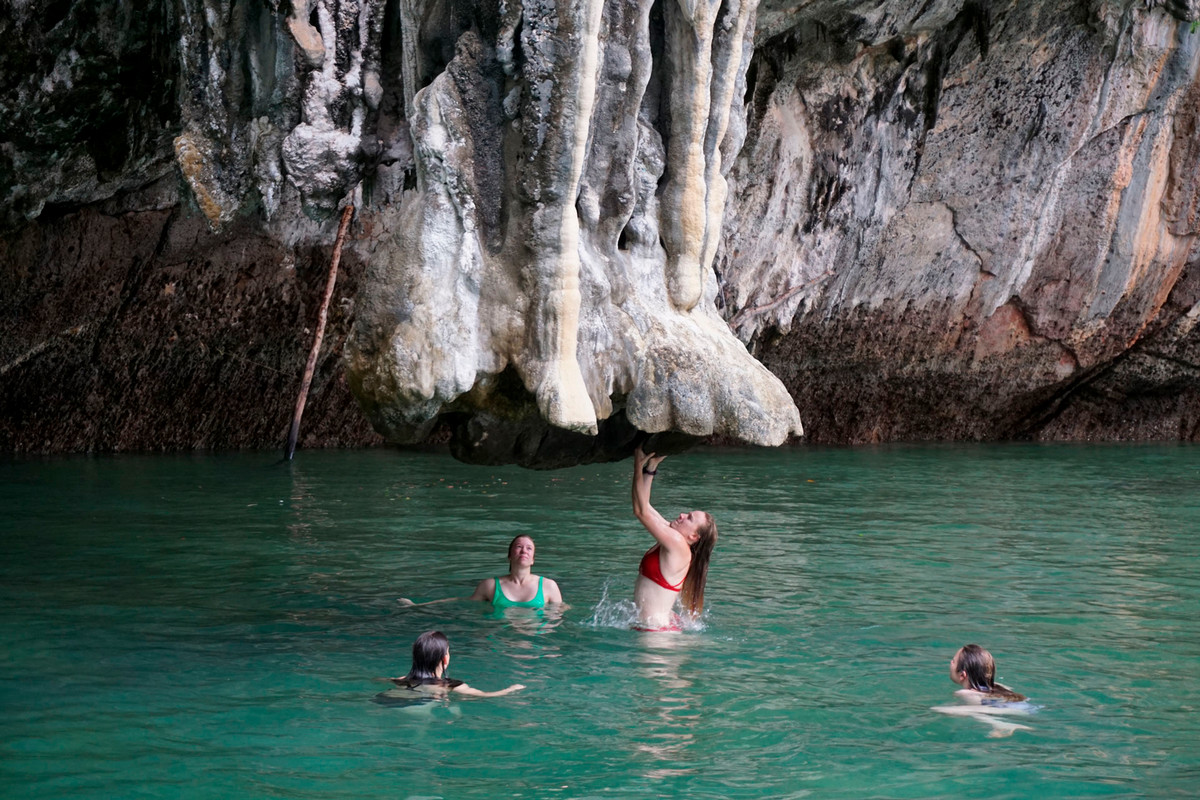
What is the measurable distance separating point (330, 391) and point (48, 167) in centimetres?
584

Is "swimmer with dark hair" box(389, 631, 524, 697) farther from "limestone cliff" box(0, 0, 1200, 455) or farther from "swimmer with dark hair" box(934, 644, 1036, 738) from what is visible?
"swimmer with dark hair" box(934, 644, 1036, 738)

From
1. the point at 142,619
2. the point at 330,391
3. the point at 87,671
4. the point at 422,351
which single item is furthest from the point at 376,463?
the point at 422,351

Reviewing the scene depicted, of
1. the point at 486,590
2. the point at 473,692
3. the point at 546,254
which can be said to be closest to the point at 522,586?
the point at 486,590

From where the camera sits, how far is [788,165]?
17.0 metres

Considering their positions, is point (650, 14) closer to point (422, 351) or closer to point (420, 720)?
point (422, 351)

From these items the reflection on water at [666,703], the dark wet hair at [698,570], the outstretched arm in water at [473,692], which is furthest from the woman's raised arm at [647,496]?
the outstretched arm in water at [473,692]

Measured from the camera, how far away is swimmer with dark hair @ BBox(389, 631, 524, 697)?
6.63m

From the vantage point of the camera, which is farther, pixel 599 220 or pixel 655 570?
pixel 655 570

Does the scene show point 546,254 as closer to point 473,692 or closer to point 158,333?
point 473,692

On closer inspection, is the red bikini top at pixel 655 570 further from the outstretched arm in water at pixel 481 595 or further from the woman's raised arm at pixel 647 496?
the outstretched arm in water at pixel 481 595

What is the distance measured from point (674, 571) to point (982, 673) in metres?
2.08

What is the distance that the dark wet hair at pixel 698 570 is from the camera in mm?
8047

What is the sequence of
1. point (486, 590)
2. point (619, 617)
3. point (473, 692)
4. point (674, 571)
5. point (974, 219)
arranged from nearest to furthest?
point (473, 692)
point (674, 571)
point (619, 617)
point (486, 590)
point (974, 219)

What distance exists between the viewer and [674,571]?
8141 millimetres
